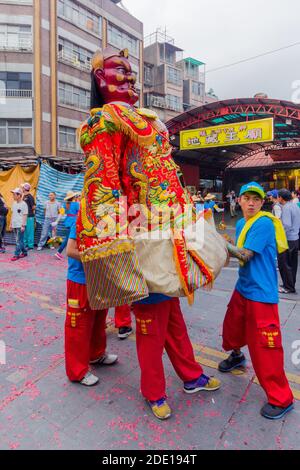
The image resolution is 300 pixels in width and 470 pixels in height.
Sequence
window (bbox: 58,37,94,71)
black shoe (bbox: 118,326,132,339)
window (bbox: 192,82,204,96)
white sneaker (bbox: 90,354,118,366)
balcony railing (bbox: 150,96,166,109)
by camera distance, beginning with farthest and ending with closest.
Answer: window (bbox: 192,82,204,96)
balcony railing (bbox: 150,96,166,109)
window (bbox: 58,37,94,71)
black shoe (bbox: 118,326,132,339)
white sneaker (bbox: 90,354,118,366)

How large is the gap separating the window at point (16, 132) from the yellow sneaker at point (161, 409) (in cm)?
2007

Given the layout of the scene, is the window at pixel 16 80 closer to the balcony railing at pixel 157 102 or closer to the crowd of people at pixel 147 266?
the balcony railing at pixel 157 102

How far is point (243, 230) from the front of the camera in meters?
2.39

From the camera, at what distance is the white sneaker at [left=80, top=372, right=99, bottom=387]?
2.42 meters

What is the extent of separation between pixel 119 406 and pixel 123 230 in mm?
1293

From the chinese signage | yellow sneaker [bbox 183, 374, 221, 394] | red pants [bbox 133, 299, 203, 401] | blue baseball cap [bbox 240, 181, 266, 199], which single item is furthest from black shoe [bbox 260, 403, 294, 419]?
the chinese signage

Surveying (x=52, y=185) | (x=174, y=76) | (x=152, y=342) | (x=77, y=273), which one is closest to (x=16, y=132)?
(x=52, y=185)

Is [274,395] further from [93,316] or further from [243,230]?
[93,316]

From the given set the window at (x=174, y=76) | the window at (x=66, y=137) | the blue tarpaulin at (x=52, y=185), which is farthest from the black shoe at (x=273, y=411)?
the window at (x=174, y=76)

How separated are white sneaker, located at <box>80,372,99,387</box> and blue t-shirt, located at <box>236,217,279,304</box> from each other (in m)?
1.33

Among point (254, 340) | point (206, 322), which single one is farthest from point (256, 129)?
point (254, 340)

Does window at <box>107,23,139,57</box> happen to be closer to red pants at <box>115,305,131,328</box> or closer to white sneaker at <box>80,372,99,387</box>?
red pants at <box>115,305,131,328</box>

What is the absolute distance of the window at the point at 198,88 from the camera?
38.5 m

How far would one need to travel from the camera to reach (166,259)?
183 centimetres
